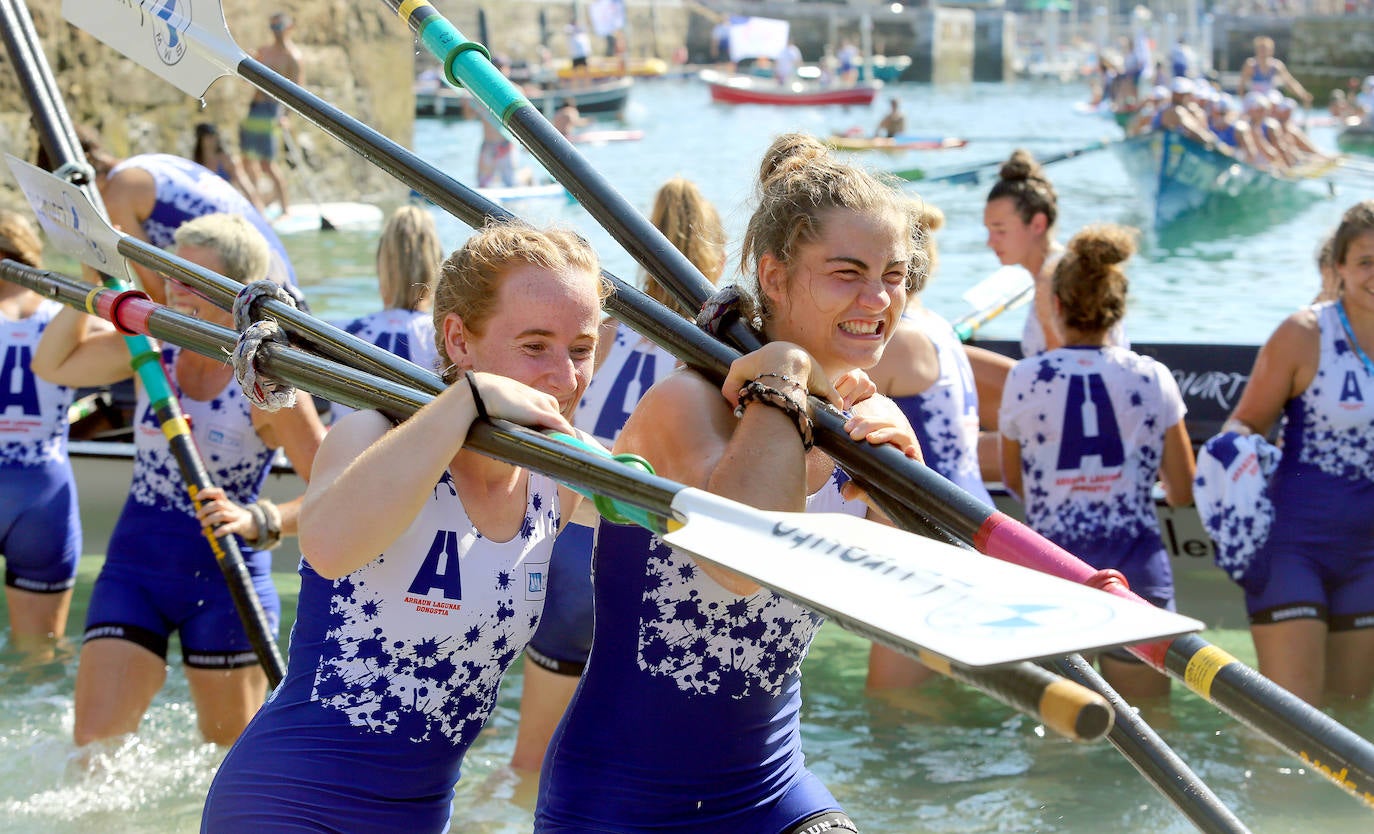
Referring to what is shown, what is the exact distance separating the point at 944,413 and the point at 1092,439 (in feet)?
1.91

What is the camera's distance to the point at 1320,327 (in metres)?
4.67

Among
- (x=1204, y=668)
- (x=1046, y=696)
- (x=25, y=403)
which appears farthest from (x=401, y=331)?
(x=1046, y=696)

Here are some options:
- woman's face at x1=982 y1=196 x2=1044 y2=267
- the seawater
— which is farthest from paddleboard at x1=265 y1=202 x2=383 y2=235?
woman's face at x1=982 y1=196 x2=1044 y2=267

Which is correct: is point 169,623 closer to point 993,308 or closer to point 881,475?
point 881,475

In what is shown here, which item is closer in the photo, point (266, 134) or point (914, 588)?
point (914, 588)

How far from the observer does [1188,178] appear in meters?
19.9

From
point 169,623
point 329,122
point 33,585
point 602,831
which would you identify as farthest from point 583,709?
point 33,585

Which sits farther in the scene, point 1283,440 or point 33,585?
point 33,585

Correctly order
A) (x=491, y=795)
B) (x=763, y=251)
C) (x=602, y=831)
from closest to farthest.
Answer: (x=602, y=831) → (x=763, y=251) → (x=491, y=795)

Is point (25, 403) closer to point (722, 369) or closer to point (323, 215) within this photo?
Result: point (722, 369)

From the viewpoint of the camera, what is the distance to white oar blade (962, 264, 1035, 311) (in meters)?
6.00

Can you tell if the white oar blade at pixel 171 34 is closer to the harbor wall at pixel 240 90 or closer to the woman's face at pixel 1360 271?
the woman's face at pixel 1360 271

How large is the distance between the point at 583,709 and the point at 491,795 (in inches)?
93.1

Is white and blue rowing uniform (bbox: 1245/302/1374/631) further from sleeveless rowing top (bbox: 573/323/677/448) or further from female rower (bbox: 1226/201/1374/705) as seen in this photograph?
sleeveless rowing top (bbox: 573/323/677/448)
